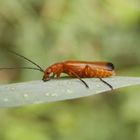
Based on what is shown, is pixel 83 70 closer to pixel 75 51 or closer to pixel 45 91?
pixel 45 91

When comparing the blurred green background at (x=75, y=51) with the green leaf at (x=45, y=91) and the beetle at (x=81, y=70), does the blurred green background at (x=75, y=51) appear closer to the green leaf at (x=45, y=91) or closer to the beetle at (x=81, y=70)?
the beetle at (x=81, y=70)

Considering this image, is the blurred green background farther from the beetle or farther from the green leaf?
the green leaf

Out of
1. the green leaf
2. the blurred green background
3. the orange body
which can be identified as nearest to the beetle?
the orange body

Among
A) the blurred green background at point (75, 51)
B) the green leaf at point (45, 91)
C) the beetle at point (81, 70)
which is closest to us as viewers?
the green leaf at point (45, 91)

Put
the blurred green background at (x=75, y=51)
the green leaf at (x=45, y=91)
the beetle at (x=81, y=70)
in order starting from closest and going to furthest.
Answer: the green leaf at (x=45, y=91)
the beetle at (x=81, y=70)
the blurred green background at (x=75, y=51)

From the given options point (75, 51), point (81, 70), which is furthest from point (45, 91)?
point (75, 51)

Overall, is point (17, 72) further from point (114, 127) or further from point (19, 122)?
point (114, 127)

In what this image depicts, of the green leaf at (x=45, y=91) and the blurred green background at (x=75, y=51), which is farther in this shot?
the blurred green background at (x=75, y=51)

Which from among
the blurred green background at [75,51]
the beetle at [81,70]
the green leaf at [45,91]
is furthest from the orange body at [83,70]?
the blurred green background at [75,51]
